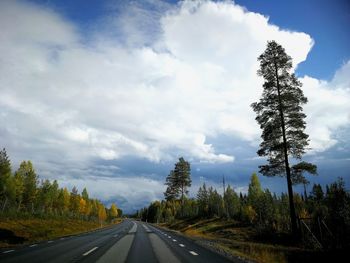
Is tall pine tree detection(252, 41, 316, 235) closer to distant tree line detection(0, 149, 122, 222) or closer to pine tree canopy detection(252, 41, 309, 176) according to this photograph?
pine tree canopy detection(252, 41, 309, 176)

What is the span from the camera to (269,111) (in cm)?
2488

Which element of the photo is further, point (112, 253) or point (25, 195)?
point (25, 195)

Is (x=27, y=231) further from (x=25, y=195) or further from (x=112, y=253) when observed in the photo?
(x=25, y=195)

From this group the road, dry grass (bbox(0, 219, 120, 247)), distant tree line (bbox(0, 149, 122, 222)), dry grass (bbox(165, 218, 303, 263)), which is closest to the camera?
the road

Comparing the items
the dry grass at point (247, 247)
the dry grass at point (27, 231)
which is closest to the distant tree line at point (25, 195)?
the dry grass at point (27, 231)

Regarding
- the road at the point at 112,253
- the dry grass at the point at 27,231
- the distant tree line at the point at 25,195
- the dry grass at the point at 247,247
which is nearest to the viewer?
the road at the point at 112,253

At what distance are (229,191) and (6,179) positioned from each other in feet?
231

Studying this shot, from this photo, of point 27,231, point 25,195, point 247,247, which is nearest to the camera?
point 247,247

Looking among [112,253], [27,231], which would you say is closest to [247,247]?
[112,253]

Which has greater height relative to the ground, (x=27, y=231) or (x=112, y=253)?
(x=112, y=253)

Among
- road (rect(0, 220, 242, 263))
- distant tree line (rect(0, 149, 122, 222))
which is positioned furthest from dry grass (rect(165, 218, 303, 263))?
distant tree line (rect(0, 149, 122, 222))

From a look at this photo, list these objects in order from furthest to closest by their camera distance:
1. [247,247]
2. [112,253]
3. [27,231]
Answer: [27,231] → [247,247] → [112,253]

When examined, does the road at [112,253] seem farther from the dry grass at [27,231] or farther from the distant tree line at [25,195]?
the distant tree line at [25,195]

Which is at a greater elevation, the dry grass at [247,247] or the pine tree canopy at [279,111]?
the pine tree canopy at [279,111]
